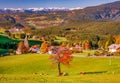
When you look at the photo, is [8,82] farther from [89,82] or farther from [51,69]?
[51,69]

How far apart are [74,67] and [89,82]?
123 ft

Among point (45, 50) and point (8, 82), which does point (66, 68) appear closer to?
point (8, 82)

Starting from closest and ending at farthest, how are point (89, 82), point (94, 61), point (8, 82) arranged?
point (8, 82), point (89, 82), point (94, 61)

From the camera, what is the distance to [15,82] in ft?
127

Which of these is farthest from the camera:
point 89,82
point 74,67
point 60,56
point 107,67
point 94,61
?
point 94,61

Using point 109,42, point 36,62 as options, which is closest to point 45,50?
point 109,42

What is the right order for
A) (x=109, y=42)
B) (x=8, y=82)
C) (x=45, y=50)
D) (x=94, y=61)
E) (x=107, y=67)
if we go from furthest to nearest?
(x=109, y=42) < (x=45, y=50) < (x=94, y=61) < (x=107, y=67) < (x=8, y=82)

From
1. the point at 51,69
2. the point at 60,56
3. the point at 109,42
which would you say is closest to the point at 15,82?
the point at 60,56

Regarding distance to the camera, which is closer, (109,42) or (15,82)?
(15,82)

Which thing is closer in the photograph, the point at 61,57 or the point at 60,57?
the point at 60,57

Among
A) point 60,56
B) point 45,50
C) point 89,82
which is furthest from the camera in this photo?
point 45,50

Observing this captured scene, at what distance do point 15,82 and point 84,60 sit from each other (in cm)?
5599

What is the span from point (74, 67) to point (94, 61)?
9.86 metres

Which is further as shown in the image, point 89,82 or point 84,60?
point 84,60
